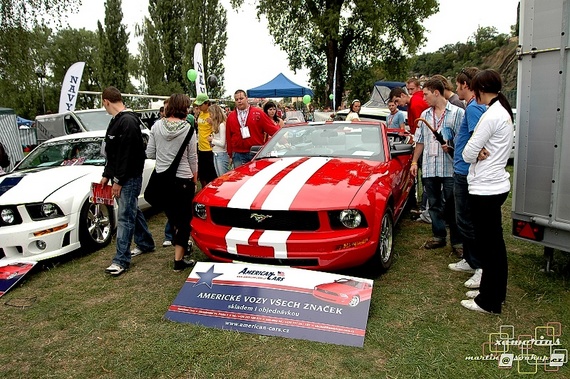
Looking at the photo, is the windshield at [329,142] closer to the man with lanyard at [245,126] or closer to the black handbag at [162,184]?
the man with lanyard at [245,126]

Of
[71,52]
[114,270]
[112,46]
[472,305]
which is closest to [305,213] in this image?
[472,305]

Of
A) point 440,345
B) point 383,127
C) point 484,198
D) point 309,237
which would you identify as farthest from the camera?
point 383,127

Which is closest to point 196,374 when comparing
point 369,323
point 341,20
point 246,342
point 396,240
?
point 246,342

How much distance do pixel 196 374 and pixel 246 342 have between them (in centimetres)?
42

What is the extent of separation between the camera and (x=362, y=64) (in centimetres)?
2798

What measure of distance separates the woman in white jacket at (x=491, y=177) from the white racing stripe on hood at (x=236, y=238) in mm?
1779

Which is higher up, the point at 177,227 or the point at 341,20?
the point at 341,20

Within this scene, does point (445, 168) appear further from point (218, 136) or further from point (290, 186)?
point (218, 136)

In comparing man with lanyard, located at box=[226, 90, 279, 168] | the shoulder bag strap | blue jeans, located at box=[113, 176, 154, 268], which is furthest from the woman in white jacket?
man with lanyard, located at box=[226, 90, 279, 168]

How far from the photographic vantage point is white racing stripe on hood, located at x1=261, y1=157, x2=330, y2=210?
3432 mm

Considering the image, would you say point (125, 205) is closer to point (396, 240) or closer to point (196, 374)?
point (196, 374)

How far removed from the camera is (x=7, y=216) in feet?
13.8

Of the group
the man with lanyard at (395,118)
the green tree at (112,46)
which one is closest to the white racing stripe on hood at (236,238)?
the man with lanyard at (395,118)

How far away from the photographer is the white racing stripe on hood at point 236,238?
343 cm
